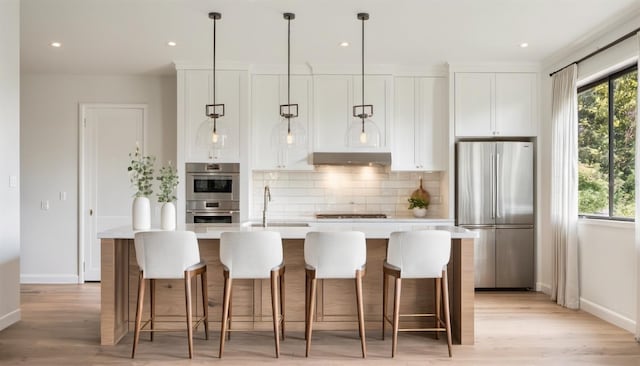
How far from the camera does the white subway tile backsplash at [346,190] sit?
602 centimetres

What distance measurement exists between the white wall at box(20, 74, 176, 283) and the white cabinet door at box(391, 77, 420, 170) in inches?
110

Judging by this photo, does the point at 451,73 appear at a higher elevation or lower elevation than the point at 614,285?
higher

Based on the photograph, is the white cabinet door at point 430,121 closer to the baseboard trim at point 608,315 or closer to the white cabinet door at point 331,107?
the white cabinet door at point 331,107

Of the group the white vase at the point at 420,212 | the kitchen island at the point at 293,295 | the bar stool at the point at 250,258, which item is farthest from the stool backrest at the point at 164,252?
the white vase at the point at 420,212

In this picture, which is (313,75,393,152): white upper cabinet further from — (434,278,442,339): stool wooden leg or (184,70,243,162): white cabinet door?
(434,278,442,339): stool wooden leg

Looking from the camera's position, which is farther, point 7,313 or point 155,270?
point 7,313

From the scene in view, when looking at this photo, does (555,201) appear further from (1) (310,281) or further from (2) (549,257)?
(1) (310,281)

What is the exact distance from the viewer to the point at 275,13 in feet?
13.1

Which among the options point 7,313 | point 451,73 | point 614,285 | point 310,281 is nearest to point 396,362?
point 310,281

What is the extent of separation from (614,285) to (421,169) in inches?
91.9

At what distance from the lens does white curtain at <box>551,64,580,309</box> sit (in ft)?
15.4

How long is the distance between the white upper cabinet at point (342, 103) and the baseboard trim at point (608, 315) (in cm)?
262

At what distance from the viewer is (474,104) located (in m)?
5.61

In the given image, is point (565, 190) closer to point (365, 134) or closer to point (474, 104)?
point (474, 104)
